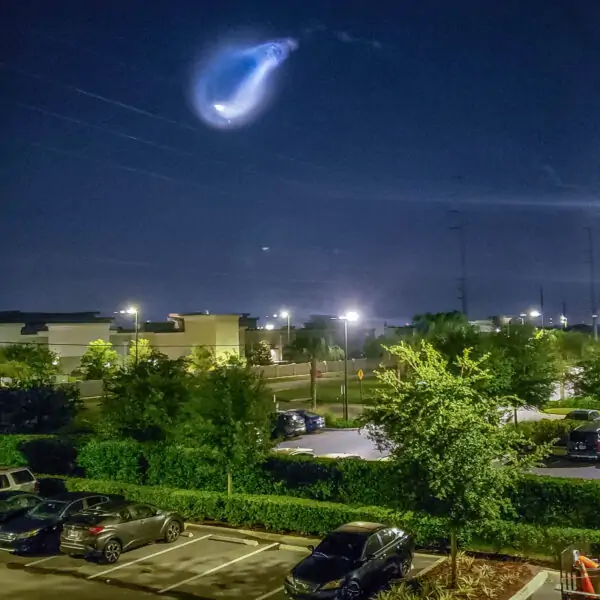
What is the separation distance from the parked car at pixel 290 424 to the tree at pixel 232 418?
14999 mm

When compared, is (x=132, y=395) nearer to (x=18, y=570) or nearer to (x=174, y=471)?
(x=174, y=471)

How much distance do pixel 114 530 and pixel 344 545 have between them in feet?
18.5

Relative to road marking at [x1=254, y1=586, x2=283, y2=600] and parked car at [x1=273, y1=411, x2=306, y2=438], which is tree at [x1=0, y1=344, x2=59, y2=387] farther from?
road marking at [x1=254, y1=586, x2=283, y2=600]

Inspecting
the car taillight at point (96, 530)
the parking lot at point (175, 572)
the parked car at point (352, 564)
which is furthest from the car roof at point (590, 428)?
the car taillight at point (96, 530)

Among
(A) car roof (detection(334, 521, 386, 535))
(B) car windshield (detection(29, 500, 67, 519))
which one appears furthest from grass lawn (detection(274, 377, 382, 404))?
(A) car roof (detection(334, 521, 386, 535))

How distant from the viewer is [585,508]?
53.4 ft

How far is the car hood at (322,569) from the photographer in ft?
42.7

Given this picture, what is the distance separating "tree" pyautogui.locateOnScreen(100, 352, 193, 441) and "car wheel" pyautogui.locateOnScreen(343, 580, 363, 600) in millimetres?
10799

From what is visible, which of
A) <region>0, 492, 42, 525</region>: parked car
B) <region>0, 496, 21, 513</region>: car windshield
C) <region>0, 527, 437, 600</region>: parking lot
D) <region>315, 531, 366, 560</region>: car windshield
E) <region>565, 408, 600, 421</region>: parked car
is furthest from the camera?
<region>565, 408, 600, 421</region>: parked car

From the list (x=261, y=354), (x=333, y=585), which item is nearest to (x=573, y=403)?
(x=333, y=585)

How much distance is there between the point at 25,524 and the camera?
17438 millimetres

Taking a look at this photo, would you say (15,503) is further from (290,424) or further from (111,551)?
(290,424)

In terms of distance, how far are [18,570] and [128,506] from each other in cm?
269

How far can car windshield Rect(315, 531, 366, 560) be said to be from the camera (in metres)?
13.7
